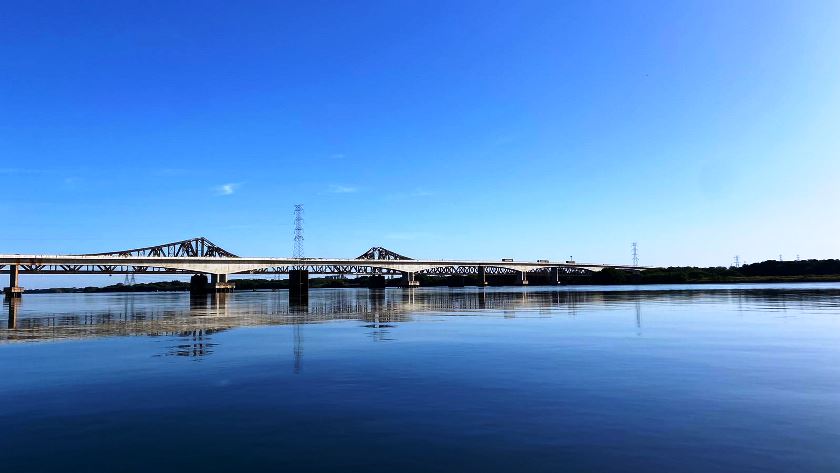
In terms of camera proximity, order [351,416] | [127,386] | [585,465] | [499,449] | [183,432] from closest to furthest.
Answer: [585,465]
[499,449]
[183,432]
[351,416]
[127,386]

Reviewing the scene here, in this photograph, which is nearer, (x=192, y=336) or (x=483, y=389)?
(x=483, y=389)

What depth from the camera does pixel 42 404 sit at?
14336 millimetres

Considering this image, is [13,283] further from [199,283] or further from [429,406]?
[429,406]

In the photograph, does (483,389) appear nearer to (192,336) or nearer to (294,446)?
(294,446)

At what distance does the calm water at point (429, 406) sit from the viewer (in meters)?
9.62

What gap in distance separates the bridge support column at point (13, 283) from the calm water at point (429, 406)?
164719 mm

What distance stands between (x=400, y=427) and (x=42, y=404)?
9.92 metres

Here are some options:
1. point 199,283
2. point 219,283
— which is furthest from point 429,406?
point 199,283

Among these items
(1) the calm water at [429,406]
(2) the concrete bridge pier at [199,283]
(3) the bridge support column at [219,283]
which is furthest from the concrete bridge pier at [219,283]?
(1) the calm water at [429,406]

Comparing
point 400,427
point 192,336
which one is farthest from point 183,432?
point 192,336

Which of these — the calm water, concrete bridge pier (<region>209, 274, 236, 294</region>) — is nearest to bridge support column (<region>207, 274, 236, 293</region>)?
concrete bridge pier (<region>209, 274, 236, 294</region>)

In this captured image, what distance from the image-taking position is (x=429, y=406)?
1350 cm

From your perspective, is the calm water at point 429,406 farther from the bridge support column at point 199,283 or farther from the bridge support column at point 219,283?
the bridge support column at point 199,283

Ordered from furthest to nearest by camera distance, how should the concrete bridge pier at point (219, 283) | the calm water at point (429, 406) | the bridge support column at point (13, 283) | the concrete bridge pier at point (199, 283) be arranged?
the concrete bridge pier at point (199, 283), the concrete bridge pier at point (219, 283), the bridge support column at point (13, 283), the calm water at point (429, 406)
